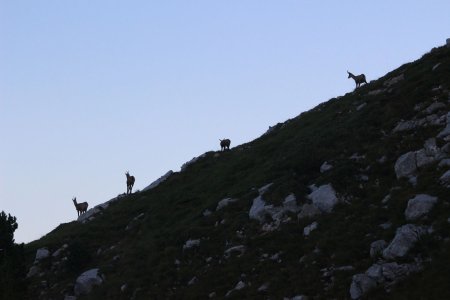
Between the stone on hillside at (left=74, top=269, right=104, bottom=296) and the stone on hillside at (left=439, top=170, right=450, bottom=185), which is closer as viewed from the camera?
the stone on hillside at (left=439, top=170, right=450, bottom=185)

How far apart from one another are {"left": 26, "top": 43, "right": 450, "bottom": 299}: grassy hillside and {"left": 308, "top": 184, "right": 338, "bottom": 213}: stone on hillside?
335 millimetres

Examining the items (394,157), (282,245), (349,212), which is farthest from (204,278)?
(394,157)

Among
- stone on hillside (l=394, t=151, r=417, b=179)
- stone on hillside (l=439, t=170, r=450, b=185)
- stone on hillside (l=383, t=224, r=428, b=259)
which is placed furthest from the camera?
stone on hillside (l=394, t=151, r=417, b=179)

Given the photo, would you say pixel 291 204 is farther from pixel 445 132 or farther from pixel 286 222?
pixel 445 132

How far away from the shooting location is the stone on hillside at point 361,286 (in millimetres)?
17094

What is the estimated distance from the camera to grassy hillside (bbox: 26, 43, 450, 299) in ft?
63.7

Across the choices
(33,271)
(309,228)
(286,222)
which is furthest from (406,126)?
(33,271)

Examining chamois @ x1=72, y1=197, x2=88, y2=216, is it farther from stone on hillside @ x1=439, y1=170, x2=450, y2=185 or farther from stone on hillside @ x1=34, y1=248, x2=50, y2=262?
stone on hillside @ x1=439, y1=170, x2=450, y2=185

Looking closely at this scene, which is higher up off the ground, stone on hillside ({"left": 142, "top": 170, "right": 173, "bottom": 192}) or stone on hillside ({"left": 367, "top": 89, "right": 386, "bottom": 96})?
stone on hillside ({"left": 142, "top": 170, "right": 173, "bottom": 192})

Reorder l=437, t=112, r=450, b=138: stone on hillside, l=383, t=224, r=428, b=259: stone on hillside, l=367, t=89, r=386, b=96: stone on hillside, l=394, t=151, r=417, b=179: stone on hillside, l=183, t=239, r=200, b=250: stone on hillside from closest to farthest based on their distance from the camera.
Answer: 1. l=383, t=224, r=428, b=259: stone on hillside
2. l=394, t=151, r=417, b=179: stone on hillside
3. l=437, t=112, r=450, b=138: stone on hillside
4. l=183, t=239, r=200, b=250: stone on hillside
5. l=367, t=89, r=386, b=96: stone on hillside

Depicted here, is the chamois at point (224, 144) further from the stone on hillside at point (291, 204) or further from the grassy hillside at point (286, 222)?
the stone on hillside at point (291, 204)

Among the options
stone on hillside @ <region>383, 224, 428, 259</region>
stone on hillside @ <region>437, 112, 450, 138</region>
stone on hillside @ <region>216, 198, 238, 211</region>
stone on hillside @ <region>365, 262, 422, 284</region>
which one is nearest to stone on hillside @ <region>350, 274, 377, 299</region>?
stone on hillside @ <region>365, 262, 422, 284</region>

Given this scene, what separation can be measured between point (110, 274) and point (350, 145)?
1479cm

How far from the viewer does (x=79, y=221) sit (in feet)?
150
